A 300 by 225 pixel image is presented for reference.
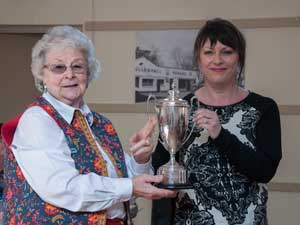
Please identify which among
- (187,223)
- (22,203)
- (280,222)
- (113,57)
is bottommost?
(280,222)

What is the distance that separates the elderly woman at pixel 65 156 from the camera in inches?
66.3

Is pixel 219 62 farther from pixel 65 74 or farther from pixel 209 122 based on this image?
pixel 65 74

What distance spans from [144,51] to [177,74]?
271mm

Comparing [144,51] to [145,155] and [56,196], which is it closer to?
[145,155]

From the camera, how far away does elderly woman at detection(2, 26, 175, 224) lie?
1.68 metres

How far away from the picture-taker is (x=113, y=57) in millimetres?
4074

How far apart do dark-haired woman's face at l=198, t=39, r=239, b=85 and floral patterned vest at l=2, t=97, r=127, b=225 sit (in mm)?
528

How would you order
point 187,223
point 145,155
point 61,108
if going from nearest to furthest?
point 61,108
point 145,155
point 187,223

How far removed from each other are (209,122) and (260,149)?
23cm

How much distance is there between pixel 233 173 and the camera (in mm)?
2041

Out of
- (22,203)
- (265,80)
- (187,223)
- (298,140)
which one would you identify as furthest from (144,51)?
(22,203)

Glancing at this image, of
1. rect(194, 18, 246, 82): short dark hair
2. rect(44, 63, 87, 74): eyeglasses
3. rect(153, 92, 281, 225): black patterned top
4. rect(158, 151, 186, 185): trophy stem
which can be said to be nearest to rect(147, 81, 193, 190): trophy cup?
rect(158, 151, 186, 185): trophy stem

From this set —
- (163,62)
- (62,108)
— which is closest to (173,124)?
(62,108)

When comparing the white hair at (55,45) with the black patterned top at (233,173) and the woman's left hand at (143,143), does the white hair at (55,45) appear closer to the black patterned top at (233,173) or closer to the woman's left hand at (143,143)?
the woman's left hand at (143,143)
